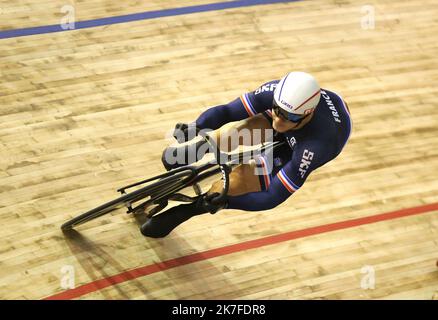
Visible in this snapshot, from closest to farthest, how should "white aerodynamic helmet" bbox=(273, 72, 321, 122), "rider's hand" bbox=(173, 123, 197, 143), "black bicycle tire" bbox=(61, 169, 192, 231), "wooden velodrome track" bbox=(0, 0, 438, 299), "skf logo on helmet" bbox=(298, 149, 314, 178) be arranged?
1. "white aerodynamic helmet" bbox=(273, 72, 321, 122)
2. "skf logo on helmet" bbox=(298, 149, 314, 178)
3. "rider's hand" bbox=(173, 123, 197, 143)
4. "black bicycle tire" bbox=(61, 169, 192, 231)
5. "wooden velodrome track" bbox=(0, 0, 438, 299)

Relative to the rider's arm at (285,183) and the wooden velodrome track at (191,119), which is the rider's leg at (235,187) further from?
the wooden velodrome track at (191,119)

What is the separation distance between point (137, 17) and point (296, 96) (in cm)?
317

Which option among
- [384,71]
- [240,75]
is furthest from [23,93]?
[384,71]

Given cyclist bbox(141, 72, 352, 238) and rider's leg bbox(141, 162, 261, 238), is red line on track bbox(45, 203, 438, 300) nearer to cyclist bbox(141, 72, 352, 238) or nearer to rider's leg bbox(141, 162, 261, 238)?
cyclist bbox(141, 72, 352, 238)

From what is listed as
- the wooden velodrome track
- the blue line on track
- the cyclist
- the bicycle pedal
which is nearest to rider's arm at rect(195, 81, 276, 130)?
the cyclist

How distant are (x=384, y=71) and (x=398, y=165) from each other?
3.93 feet

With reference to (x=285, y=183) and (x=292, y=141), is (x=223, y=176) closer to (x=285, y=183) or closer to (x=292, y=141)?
(x=285, y=183)

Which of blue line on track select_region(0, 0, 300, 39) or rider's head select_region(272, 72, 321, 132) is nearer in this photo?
rider's head select_region(272, 72, 321, 132)

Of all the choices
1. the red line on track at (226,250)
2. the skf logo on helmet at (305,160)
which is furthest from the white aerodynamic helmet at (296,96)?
the red line on track at (226,250)

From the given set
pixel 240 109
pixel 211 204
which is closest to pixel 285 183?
pixel 211 204

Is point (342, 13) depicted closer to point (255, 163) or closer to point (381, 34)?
point (381, 34)

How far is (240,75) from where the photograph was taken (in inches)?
222

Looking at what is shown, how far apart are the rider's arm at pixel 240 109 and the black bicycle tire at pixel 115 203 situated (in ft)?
1.05

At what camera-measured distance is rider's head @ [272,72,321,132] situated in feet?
11.1
